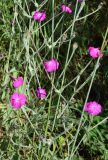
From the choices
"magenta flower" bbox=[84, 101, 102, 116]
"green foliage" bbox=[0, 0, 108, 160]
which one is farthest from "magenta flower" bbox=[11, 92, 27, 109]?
"magenta flower" bbox=[84, 101, 102, 116]

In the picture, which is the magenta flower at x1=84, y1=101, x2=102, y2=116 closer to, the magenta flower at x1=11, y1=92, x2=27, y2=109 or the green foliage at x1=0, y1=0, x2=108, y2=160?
the green foliage at x1=0, y1=0, x2=108, y2=160

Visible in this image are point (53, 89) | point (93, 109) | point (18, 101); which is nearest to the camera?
point (18, 101)

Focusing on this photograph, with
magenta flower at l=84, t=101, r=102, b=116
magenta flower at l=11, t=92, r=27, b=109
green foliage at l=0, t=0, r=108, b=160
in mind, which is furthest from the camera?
green foliage at l=0, t=0, r=108, b=160

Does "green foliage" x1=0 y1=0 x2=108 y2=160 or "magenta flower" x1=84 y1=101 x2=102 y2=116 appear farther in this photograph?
"green foliage" x1=0 y1=0 x2=108 y2=160

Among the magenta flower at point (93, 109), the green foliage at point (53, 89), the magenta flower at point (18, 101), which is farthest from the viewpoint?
the green foliage at point (53, 89)

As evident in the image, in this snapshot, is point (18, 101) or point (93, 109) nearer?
point (18, 101)

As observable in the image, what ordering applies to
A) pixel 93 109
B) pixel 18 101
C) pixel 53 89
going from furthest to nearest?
pixel 53 89 < pixel 93 109 < pixel 18 101

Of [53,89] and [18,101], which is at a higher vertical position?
[18,101]

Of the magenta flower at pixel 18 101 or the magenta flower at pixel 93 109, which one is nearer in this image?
the magenta flower at pixel 18 101

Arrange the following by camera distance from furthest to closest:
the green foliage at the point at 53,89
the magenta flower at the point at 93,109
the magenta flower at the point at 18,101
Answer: the green foliage at the point at 53,89 → the magenta flower at the point at 93,109 → the magenta flower at the point at 18,101

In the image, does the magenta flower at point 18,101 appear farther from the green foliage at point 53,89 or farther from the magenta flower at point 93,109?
the magenta flower at point 93,109

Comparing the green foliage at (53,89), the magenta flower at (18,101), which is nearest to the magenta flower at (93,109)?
Answer: the green foliage at (53,89)

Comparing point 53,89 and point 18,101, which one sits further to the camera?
point 53,89

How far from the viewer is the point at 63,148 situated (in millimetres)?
1843
